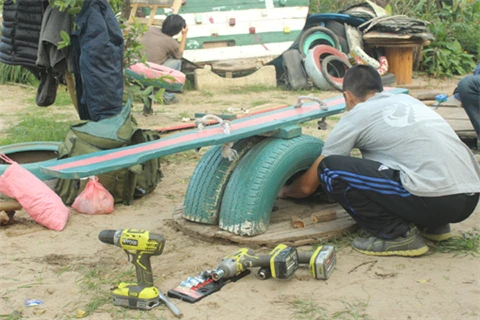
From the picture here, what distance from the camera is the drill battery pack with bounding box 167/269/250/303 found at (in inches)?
131

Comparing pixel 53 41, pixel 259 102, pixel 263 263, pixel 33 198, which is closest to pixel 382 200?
pixel 263 263

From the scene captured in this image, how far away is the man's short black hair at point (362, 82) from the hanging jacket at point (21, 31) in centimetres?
300

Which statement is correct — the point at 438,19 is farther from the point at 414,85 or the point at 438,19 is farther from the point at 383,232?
the point at 383,232

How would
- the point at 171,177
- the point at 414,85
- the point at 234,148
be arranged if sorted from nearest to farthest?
1. the point at 234,148
2. the point at 171,177
3. the point at 414,85

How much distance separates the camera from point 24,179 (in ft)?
15.0

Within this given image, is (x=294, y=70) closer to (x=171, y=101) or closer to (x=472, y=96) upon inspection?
(x=171, y=101)

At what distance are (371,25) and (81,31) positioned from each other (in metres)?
7.56

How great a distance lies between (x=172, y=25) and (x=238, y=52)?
6.39 ft

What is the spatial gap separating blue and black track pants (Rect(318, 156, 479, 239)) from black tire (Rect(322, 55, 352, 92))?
6929mm

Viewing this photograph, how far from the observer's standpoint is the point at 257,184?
3.96 meters

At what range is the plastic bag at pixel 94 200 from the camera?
15.7 feet

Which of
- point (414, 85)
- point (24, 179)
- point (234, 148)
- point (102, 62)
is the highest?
point (102, 62)

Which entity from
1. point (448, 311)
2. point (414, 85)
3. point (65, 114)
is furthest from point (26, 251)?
point (414, 85)

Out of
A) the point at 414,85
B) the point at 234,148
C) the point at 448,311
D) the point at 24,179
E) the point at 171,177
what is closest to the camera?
the point at 448,311
